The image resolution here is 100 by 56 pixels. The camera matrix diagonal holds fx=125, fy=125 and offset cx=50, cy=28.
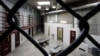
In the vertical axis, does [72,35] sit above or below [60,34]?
above

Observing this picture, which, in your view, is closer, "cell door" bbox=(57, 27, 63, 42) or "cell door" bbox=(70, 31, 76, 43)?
"cell door" bbox=(70, 31, 76, 43)

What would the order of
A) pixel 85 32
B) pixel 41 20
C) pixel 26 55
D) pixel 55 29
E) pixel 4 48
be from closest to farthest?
1. pixel 85 32
2. pixel 4 48
3. pixel 26 55
4. pixel 55 29
5. pixel 41 20

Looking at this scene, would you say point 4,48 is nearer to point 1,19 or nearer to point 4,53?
point 4,53

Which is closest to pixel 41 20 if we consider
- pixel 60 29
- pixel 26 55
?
pixel 60 29

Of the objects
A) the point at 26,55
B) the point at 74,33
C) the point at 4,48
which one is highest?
the point at 74,33

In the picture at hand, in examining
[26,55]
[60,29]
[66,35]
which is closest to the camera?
[26,55]

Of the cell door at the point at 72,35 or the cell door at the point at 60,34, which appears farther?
the cell door at the point at 60,34

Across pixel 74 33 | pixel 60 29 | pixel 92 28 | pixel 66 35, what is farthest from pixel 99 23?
pixel 60 29

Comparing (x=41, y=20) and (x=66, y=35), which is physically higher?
(x=41, y=20)

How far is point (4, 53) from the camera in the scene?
5.62m

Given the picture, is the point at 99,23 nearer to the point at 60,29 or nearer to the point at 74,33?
the point at 74,33

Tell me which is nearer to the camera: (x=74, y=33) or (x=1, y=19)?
(x=1, y=19)

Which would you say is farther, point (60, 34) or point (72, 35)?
point (60, 34)

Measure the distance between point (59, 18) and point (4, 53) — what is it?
637 centimetres
